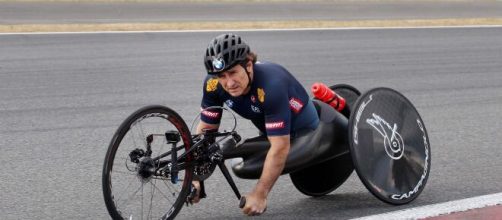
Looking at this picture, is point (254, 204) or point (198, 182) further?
point (198, 182)

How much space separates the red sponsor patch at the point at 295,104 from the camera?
5.21 m

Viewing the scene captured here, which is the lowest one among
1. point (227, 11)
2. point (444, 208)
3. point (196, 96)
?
point (444, 208)

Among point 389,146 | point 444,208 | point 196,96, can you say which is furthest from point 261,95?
point 196,96

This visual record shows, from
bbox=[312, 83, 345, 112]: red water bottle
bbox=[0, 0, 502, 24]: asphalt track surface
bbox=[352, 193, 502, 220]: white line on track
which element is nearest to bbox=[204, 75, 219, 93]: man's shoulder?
bbox=[312, 83, 345, 112]: red water bottle

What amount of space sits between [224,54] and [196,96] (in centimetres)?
535

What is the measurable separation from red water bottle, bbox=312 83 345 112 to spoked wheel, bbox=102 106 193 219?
37.9 inches

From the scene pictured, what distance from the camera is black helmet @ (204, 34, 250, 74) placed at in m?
4.85

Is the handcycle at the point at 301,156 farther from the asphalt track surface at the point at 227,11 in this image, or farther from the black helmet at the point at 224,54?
the asphalt track surface at the point at 227,11

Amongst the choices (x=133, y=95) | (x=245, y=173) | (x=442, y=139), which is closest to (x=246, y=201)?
(x=245, y=173)

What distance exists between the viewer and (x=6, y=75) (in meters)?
11.5

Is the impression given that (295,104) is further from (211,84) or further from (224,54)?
(224,54)

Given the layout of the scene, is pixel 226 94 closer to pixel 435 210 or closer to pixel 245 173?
pixel 245 173

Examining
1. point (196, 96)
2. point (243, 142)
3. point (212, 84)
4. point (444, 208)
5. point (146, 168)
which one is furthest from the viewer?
point (196, 96)

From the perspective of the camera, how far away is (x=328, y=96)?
5.72 meters
